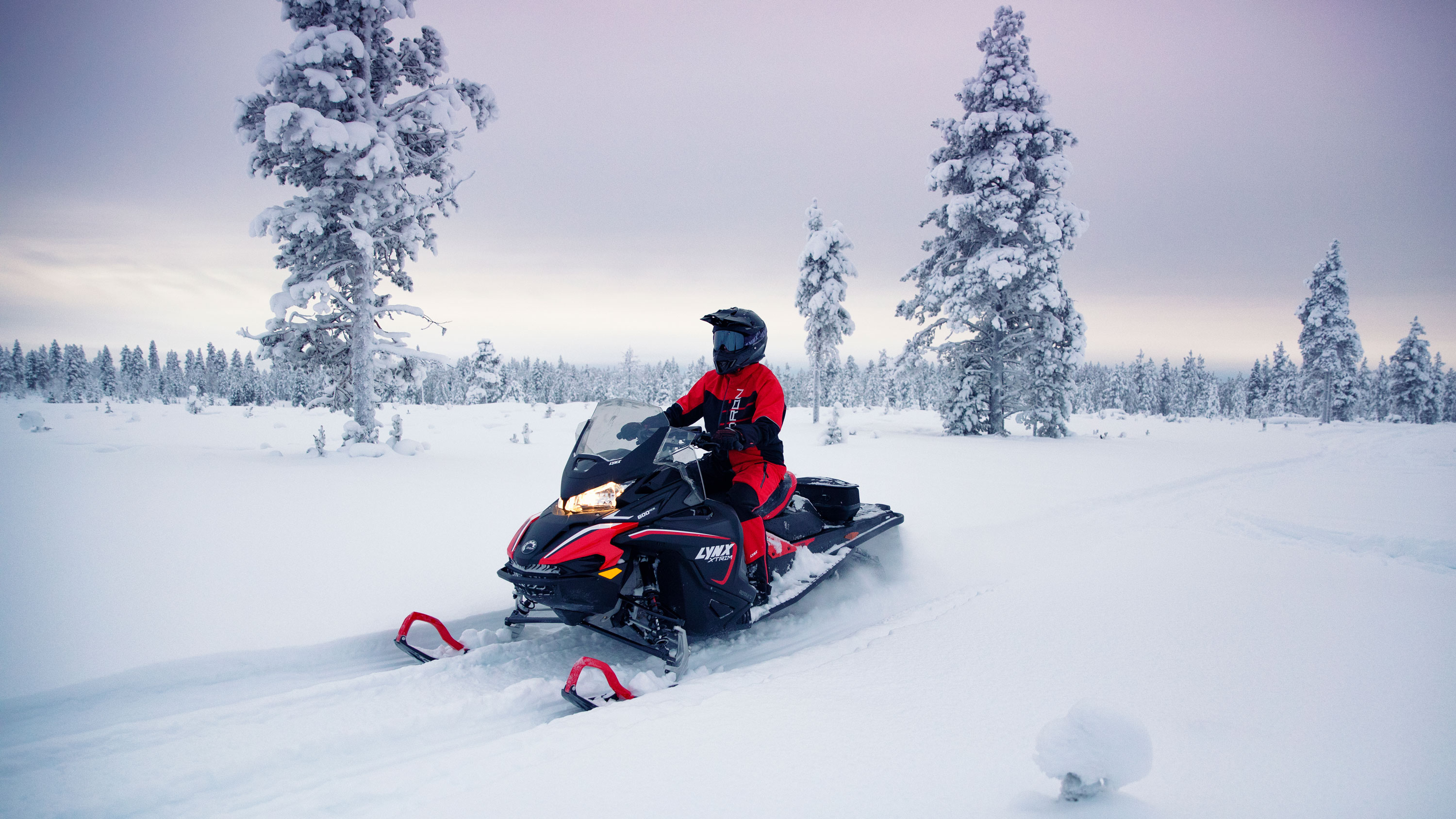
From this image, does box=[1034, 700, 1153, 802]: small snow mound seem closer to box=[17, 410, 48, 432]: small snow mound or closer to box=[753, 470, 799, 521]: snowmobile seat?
box=[753, 470, 799, 521]: snowmobile seat

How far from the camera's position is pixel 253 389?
72500 mm

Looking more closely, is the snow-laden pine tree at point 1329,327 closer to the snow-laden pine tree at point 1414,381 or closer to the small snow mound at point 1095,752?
the snow-laden pine tree at point 1414,381

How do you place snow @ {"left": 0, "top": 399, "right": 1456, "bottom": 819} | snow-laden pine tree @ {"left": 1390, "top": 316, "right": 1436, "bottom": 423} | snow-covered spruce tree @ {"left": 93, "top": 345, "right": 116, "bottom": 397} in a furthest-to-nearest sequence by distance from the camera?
1. snow-covered spruce tree @ {"left": 93, "top": 345, "right": 116, "bottom": 397}
2. snow-laden pine tree @ {"left": 1390, "top": 316, "right": 1436, "bottom": 423}
3. snow @ {"left": 0, "top": 399, "right": 1456, "bottom": 819}

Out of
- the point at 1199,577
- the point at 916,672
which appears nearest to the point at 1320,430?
the point at 1199,577

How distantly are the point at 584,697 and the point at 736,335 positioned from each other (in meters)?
2.39

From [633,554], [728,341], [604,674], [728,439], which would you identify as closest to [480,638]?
[604,674]

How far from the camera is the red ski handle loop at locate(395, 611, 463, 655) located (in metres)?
3.66

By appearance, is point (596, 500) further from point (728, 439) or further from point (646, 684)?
point (646, 684)

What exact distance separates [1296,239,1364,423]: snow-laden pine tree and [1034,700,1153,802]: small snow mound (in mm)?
47157

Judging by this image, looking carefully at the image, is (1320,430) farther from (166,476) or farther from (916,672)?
(166,476)

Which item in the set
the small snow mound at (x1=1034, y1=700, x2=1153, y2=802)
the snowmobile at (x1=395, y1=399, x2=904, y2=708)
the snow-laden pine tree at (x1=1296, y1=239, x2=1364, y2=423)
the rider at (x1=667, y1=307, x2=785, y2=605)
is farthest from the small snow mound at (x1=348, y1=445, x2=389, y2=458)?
the snow-laden pine tree at (x1=1296, y1=239, x2=1364, y2=423)

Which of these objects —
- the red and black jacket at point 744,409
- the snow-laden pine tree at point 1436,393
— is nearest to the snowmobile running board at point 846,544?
the red and black jacket at point 744,409

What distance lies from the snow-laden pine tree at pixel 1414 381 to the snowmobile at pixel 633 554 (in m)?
65.1

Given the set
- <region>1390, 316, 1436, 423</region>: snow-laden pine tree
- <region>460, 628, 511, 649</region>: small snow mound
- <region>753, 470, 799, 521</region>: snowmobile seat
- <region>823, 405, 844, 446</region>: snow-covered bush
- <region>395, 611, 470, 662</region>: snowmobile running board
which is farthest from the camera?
<region>1390, 316, 1436, 423</region>: snow-laden pine tree
